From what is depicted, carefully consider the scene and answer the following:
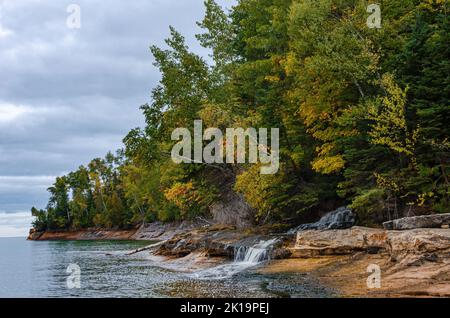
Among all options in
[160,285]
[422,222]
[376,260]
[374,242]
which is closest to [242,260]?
[160,285]

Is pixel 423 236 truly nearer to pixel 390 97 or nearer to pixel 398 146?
pixel 398 146

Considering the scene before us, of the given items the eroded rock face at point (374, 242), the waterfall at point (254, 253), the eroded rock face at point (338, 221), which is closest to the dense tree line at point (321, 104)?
the eroded rock face at point (338, 221)

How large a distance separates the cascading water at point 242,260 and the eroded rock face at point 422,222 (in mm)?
7484

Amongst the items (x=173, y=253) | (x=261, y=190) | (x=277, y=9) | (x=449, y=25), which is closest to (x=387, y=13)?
(x=449, y=25)

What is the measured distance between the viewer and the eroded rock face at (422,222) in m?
18.5

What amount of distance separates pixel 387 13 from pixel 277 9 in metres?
9.84

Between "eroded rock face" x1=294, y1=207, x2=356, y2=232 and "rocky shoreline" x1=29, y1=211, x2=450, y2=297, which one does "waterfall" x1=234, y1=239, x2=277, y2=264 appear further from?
"eroded rock face" x1=294, y1=207, x2=356, y2=232

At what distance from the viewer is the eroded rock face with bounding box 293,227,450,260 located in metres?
16.5

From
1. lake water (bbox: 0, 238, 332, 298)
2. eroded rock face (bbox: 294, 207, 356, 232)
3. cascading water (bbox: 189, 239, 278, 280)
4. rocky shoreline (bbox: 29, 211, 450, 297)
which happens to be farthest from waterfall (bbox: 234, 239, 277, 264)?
eroded rock face (bbox: 294, 207, 356, 232)

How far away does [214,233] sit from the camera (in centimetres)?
3466

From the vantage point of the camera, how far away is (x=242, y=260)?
26.9 meters

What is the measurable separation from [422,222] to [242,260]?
36.2ft

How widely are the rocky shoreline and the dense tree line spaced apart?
2.80 meters

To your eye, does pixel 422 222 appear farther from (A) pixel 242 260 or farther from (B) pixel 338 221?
(A) pixel 242 260
